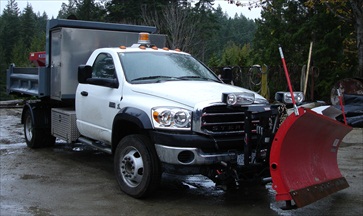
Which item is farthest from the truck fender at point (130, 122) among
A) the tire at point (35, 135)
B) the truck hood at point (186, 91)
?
the tire at point (35, 135)

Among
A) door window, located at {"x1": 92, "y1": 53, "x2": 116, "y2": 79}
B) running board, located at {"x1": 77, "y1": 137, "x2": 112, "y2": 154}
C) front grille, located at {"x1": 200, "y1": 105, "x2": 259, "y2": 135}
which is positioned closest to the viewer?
front grille, located at {"x1": 200, "y1": 105, "x2": 259, "y2": 135}

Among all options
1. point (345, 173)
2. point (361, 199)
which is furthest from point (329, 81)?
point (361, 199)

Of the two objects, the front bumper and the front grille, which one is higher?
the front grille

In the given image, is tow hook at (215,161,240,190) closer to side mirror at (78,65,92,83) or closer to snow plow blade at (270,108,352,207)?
snow plow blade at (270,108,352,207)

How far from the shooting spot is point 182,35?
34.8 m

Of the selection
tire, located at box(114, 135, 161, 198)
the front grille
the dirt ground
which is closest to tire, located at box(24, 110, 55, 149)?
the dirt ground

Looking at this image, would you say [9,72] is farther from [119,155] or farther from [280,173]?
[280,173]

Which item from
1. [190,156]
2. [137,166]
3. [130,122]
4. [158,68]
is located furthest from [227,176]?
[158,68]

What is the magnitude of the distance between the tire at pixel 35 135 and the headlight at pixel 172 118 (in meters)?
4.65

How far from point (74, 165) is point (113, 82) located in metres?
2.27

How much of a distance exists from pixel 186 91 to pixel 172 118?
0.55 meters

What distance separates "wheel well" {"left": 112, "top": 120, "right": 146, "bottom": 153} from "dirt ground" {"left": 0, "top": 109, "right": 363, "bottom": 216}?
0.72 m

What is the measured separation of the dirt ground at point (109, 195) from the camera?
18.9ft

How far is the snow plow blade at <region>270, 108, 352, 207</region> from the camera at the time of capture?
4957mm
